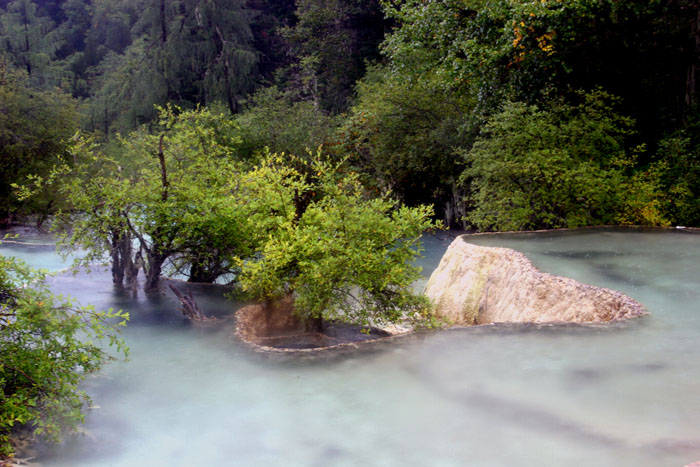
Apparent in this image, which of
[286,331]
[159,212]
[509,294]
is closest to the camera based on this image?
[509,294]

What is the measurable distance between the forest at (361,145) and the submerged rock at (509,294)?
1087mm

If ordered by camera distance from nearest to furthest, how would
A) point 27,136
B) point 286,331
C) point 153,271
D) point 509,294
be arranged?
point 509,294, point 286,331, point 153,271, point 27,136

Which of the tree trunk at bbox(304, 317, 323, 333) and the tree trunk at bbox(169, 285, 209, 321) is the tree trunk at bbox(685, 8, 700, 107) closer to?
the tree trunk at bbox(304, 317, 323, 333)

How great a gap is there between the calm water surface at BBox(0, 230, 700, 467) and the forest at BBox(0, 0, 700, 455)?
1016 mm

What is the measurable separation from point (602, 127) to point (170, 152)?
34.6 feet

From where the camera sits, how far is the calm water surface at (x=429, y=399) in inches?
191

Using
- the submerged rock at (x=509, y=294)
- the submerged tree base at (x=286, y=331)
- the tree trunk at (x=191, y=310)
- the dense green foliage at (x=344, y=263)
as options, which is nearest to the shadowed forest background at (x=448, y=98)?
the submerged rock at (x=509, y=294)

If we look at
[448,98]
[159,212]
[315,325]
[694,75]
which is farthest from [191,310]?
[694,75]

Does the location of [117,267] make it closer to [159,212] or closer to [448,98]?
[159,212]

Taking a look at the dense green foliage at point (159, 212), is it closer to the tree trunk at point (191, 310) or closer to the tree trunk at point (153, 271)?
the tree trunk at point (153, 271)

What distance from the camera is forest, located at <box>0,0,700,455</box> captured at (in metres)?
9.19

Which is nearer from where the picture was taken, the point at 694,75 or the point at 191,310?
the point at 191,310

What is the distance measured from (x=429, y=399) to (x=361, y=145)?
19.7 metres

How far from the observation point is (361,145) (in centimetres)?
2489
